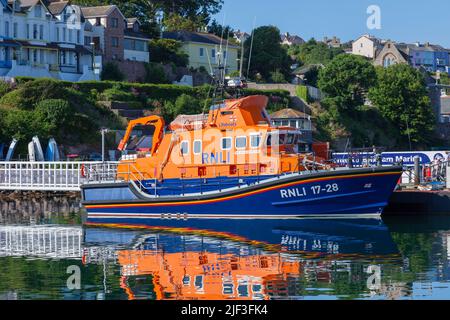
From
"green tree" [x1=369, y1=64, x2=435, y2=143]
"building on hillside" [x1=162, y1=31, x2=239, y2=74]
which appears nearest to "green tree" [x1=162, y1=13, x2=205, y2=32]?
"building on hillside" [x1=162, y1=31, x2=239, y2=74]

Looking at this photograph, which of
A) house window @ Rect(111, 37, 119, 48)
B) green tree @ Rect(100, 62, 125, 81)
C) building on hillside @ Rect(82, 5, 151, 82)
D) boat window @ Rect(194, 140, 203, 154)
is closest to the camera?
boat window @ Rect(194, 140, 203, 154)

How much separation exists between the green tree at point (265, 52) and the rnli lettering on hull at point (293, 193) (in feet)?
177

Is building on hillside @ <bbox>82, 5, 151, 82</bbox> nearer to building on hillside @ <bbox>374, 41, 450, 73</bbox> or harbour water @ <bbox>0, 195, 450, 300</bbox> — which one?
harbour water @ <bbox>0, 195, 450, 300</bbox>

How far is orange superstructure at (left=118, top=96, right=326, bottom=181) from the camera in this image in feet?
110

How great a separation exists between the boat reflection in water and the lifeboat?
0.59 meters

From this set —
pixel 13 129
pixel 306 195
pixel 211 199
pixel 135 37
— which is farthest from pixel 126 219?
pixel 135 37

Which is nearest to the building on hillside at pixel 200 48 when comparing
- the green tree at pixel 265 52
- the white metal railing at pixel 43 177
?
the green tree at pixel 265 52

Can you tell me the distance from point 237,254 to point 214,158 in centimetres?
846

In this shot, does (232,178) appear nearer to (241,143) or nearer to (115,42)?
(241,143)

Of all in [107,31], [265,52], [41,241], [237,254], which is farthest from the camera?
[265,52]

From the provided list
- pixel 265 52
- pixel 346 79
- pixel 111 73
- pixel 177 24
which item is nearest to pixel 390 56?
pixel 177 24

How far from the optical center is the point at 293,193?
3253 centimetres

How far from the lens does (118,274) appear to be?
2300 cm

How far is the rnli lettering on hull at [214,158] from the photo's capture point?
34.1 metres
